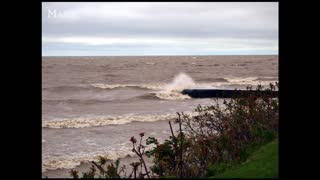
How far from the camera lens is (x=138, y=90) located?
4519 cm

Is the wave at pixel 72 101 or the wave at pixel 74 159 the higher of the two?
the wave at pixel 72 101

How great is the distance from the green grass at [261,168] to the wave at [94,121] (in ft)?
55.1

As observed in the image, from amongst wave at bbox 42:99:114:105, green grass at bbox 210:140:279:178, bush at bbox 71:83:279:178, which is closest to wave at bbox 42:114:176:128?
wave at bbox 42:99:114:105

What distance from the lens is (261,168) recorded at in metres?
4.17

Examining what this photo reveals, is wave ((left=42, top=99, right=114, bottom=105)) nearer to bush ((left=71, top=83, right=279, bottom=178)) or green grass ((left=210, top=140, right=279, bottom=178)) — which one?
bush ((left=71, top=83, right=279, bottom=178))

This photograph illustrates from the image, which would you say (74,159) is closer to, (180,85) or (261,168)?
(261,168)

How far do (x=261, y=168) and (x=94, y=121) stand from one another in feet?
62.8

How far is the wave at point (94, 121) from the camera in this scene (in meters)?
21.5

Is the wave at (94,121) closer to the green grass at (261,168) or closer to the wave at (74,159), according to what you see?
the wave at (74,159)

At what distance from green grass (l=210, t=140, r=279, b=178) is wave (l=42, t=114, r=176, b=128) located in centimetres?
1679

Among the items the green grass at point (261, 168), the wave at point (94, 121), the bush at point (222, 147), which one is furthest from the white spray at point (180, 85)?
the green grass at point (261, 168)

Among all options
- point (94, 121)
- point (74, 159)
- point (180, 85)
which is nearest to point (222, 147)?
point (74, 159)
